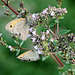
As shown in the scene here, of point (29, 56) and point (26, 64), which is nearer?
point (29, 56)

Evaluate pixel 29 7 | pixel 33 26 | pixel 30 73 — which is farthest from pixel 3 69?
pixel 33 26

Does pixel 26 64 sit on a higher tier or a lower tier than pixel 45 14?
lower

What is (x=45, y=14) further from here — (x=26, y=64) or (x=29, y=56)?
(x=26, y=64)

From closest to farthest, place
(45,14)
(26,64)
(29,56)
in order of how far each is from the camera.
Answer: (29,56) → (45,14) → (26,64)

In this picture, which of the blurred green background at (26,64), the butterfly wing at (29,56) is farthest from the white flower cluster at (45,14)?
the blurred green background at (26,64)

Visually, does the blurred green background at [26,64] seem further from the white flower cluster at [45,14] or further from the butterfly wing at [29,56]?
the butterfly wing at [29,56]

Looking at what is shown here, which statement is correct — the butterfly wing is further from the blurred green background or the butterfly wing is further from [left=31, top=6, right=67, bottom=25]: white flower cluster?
the blurred green background

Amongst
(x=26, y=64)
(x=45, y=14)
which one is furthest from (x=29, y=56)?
(x=26, y=64)

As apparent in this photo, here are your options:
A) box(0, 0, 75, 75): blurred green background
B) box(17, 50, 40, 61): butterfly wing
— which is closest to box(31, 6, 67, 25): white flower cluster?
box(17, 50, 40, 61): butterfly wing

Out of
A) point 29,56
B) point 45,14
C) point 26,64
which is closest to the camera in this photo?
point 29,56

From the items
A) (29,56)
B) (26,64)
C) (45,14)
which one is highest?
(45,14)

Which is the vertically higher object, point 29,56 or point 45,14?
point 45,14
